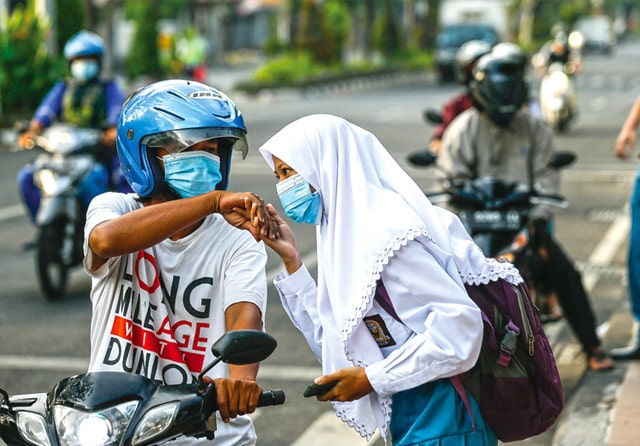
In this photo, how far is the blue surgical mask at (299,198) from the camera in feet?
11.1

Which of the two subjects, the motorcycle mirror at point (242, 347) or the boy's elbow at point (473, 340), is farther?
the boy's elbow at point (473, 340)

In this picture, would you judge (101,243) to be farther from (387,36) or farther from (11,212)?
(387,36)

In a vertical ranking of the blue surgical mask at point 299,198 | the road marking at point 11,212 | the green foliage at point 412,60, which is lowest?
the green foliage at point 412,60

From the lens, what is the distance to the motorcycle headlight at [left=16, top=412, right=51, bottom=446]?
2.82 metres

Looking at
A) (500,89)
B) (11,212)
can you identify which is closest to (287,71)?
(11,212)

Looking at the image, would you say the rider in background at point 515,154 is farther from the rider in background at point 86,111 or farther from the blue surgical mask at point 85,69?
the blue surgical mask at point 85,69

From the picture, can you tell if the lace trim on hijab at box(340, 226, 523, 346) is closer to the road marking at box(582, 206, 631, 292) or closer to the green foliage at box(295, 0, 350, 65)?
the road marking at box(582, 206, 631, 292)

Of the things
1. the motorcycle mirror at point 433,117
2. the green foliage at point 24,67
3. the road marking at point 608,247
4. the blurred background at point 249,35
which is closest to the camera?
the motorcycle mirror at point 433,117

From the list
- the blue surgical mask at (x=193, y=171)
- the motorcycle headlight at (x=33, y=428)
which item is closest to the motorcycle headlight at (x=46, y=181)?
the blue surgical mask at (x=193, y=171)

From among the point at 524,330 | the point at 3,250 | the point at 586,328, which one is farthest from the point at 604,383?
the point at 3,250

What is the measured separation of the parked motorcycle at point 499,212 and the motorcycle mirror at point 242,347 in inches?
156

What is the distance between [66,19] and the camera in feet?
94.0

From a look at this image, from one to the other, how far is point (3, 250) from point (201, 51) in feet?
71.4

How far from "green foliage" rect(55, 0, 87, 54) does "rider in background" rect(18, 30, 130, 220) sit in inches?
730
